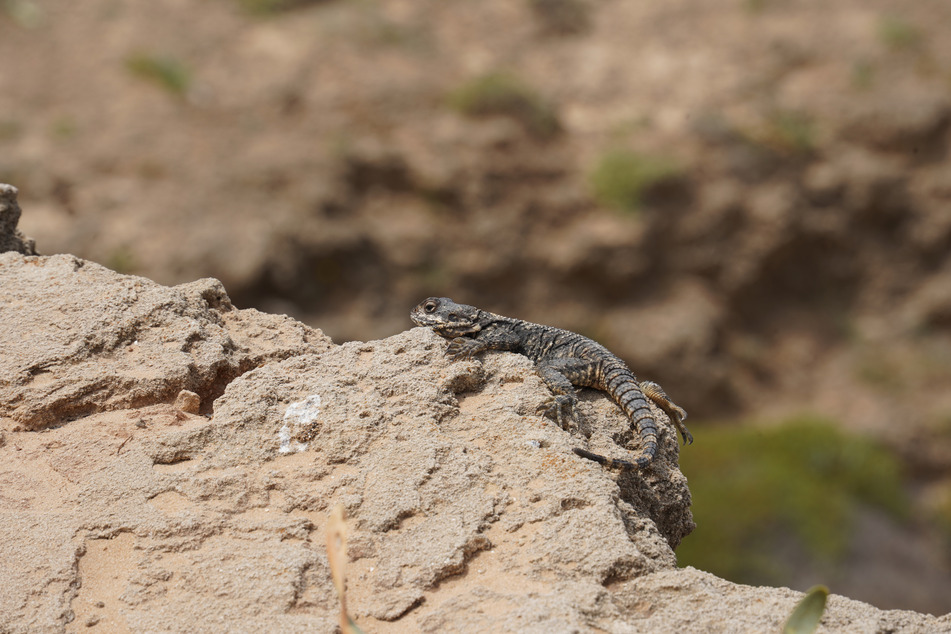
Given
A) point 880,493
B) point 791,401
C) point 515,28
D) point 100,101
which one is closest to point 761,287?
point 791,401

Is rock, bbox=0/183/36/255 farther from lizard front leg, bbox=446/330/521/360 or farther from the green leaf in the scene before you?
the green leaf

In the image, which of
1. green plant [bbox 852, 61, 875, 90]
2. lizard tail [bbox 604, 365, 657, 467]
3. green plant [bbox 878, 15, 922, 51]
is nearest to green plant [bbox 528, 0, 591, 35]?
green plant [bbox 852, 61, 875, 90]

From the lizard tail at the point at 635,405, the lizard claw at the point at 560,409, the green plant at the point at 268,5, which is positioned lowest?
the lizard claw at the point at 560,409

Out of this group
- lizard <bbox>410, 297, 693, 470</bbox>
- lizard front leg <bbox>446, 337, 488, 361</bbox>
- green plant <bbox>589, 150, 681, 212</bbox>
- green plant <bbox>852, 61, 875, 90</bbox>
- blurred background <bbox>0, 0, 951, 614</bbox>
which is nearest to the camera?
lizard <bbox>410, 297, 693, 470</bbox>

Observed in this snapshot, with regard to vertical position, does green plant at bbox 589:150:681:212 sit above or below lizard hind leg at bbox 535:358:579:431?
above

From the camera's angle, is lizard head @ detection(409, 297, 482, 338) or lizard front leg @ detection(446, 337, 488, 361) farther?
lizard head @ detection(409, 297, 482, 338)

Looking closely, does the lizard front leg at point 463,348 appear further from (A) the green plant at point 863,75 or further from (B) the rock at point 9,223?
(A) the green plant at point 863,75

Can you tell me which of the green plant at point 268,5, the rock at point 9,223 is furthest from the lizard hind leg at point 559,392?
the green plant at point 268,5

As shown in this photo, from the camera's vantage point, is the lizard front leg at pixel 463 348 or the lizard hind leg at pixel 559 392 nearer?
the lizard hind leg at pixel 559 392
